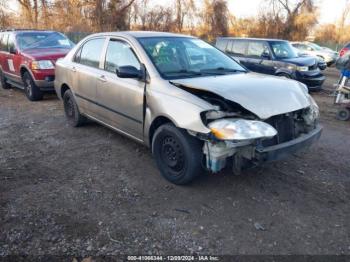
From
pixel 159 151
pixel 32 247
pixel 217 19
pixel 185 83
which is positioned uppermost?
pixel 217 19

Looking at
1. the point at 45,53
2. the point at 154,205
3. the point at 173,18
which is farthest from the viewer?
the point at 173,18

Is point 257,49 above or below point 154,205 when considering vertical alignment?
above

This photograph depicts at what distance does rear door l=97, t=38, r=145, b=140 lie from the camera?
3.97 meters

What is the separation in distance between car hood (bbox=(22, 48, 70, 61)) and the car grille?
6.26 metres

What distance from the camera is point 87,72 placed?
4.91 meters

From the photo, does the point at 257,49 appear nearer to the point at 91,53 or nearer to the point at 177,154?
the point at 91,53

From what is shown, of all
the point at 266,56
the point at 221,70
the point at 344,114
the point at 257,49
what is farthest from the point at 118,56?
the point at 257,49

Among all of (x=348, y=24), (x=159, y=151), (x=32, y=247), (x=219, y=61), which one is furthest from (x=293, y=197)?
(x=348, y=24)

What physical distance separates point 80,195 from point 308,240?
2.43 meters

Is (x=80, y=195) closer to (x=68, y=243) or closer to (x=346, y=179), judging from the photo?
(x=68, y=243)

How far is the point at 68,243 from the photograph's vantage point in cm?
272

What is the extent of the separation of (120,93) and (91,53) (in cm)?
125

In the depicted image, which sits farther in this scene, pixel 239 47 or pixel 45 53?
pixel 239 47

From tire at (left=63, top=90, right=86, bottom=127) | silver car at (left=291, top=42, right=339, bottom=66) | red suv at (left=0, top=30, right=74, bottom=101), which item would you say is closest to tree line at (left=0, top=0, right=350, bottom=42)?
silver car at (left=291, top=42, right=339, bottom=66)
